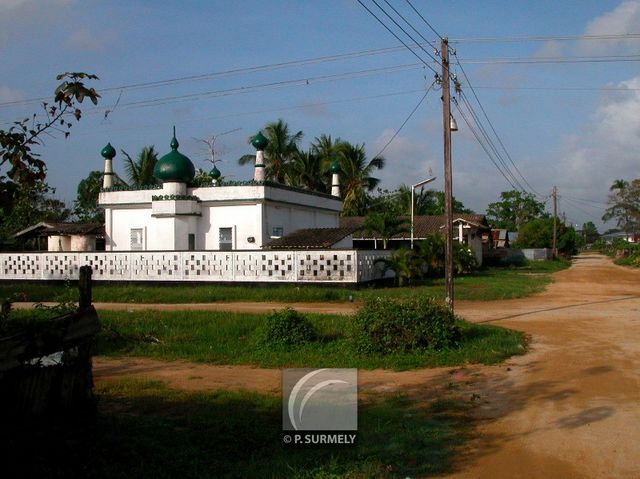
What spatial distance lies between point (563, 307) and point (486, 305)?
7.38 ft

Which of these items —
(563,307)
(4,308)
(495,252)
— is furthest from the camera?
(495,252)

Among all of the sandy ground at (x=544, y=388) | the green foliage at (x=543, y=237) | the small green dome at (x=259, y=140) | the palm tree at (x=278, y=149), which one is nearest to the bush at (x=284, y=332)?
the sandy ground at (x=544, y=388)

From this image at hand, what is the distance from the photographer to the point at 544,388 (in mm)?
9289

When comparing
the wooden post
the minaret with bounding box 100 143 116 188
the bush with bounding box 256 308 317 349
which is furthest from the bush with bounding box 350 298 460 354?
the minaret with bounding box 100 143 116 188

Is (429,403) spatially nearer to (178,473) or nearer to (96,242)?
(178,473)

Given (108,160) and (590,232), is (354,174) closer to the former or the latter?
(108,160)

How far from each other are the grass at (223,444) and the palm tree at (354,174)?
4215cm

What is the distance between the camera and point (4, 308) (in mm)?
7695

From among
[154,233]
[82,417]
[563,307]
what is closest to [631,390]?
[82,417]

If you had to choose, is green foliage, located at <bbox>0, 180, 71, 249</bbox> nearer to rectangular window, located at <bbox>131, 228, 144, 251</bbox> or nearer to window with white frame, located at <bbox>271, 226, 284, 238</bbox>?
rectangular window, located at <bbox>131, 228, 144, 251</bbox>

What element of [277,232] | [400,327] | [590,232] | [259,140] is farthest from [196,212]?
[590,232]

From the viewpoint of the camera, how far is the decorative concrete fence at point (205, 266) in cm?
2355

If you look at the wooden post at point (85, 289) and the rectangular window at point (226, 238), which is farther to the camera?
the rectangular window at point (226, 238)

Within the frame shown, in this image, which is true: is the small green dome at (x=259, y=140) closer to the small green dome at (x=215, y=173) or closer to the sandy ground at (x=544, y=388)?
the small green dome at (x=215, y=173)
